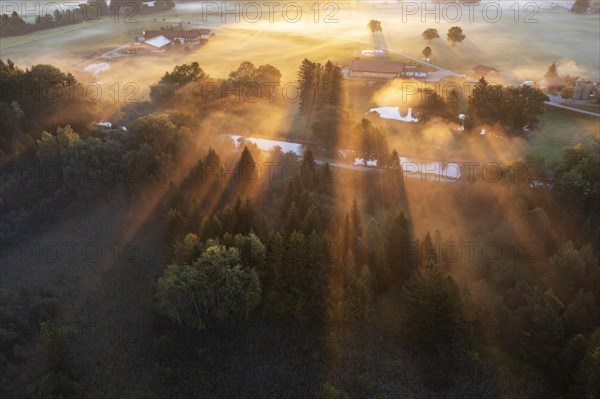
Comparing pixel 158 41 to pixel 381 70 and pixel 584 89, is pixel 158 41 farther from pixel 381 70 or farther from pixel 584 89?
pixel 584 89

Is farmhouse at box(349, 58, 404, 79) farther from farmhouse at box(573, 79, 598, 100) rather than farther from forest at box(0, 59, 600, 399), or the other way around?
forest at box(0, 59, 600, 399)

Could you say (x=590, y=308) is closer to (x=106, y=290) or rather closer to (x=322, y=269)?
(x=322, y=269)

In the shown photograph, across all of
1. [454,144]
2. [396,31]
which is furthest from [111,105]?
[396,31]

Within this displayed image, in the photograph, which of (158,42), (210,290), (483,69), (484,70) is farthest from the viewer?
(158,42)

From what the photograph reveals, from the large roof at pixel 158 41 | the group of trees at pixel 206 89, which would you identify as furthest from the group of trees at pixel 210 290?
the large roof at pixel 158 41

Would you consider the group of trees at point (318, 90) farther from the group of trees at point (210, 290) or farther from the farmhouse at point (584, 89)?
the farmhouse at point (584, 89)

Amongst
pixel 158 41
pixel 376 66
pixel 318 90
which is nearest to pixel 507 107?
pixel 318 90
